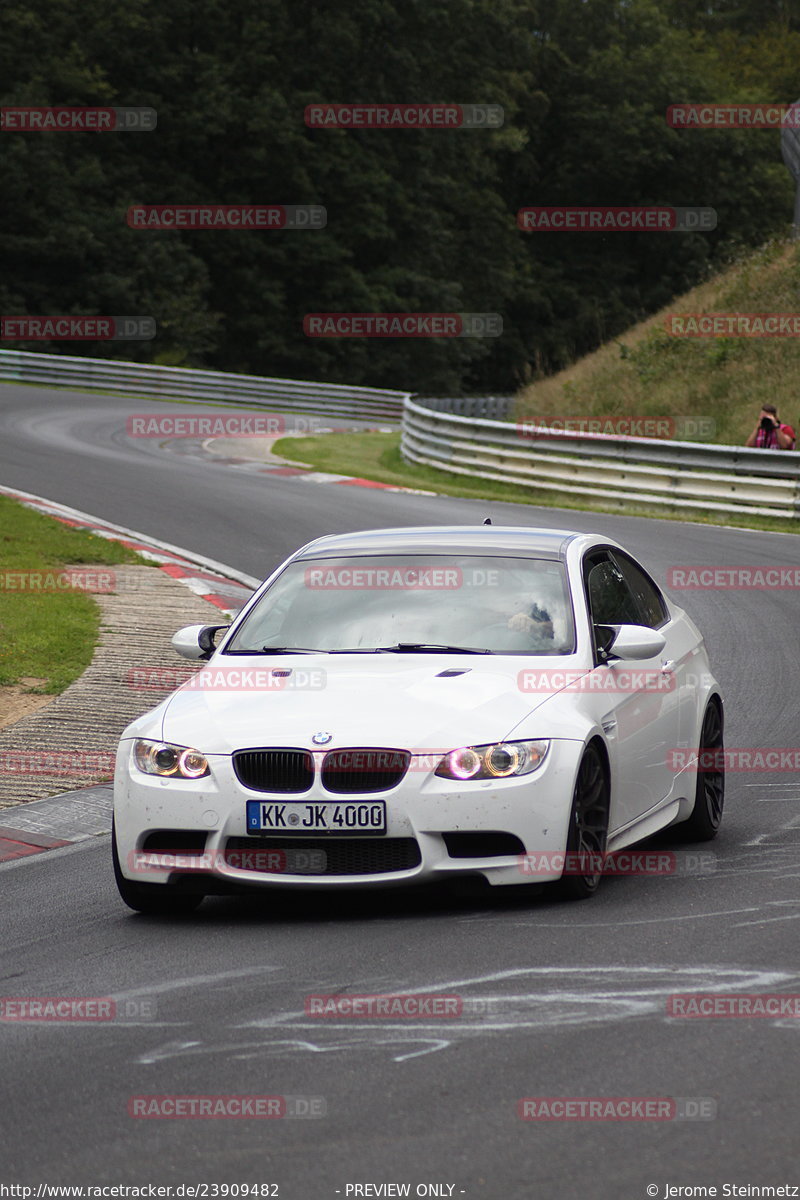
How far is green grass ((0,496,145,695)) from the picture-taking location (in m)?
13.2

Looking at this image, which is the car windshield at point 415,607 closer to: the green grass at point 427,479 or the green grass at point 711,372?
the green grass at point 427,479

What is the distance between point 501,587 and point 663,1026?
311cm

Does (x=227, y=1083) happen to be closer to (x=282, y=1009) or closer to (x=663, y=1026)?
(x=282, y=1009)

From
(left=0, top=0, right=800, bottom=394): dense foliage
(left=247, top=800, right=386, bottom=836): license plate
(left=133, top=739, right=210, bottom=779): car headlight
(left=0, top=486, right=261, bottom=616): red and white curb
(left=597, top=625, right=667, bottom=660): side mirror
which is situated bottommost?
(left=0, top=486, right=261, bottom=616): red and white curb

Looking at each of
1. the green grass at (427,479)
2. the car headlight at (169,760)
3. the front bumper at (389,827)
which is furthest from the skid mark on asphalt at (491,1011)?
the green grass at (427,479)

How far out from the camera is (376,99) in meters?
62.8

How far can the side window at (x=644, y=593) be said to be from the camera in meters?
8.78

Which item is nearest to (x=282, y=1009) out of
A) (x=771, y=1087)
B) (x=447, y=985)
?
(x=447, y=985)

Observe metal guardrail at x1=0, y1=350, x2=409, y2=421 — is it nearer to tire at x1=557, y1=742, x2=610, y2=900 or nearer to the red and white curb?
the red and white curb

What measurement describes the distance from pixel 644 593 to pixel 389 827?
274cm

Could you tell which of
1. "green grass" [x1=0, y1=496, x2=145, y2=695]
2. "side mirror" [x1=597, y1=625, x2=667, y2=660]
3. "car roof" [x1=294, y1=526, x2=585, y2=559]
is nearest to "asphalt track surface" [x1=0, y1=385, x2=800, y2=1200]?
"side mirror" [x1=597, y1=625, x2=667, y2=660]

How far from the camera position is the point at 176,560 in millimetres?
19172

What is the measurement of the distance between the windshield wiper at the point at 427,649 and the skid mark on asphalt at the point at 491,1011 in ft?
6.43

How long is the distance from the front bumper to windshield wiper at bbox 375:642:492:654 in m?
0.90
